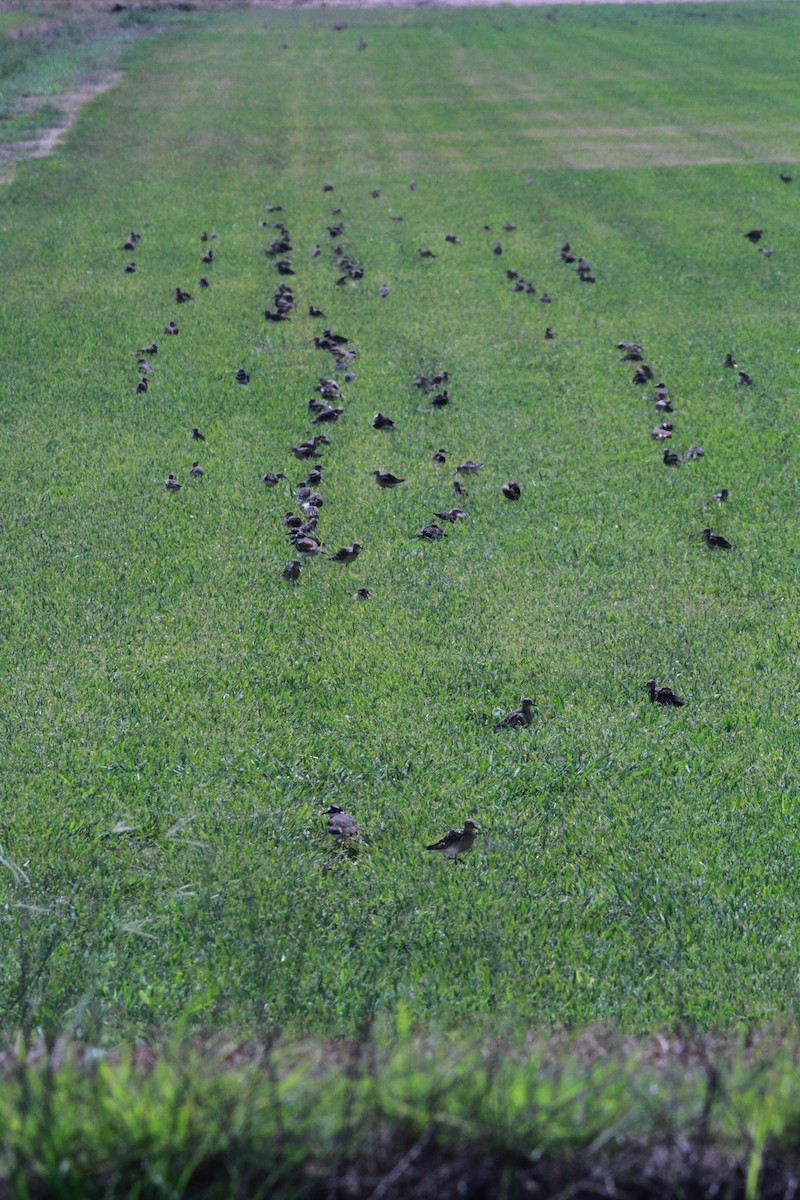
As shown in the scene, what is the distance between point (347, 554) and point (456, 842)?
99.1 inches

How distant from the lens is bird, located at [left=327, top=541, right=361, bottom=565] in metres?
6.61

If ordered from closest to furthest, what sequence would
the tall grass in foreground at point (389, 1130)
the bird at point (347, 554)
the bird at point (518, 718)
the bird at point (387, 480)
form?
the tall grass in foreground at point (389, 1130) < the bird at point (518, 718) < the bird at point (347, 554) < the bird at point (387, 480)

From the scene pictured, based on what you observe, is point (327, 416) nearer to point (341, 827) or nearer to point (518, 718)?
point (518, 718)

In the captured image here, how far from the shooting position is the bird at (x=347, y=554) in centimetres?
661

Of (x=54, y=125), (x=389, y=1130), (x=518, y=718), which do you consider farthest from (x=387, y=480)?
(x=54, y=125)

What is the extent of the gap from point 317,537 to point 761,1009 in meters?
3.92

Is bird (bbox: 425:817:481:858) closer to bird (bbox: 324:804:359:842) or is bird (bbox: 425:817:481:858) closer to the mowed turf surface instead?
the mowed turf surface

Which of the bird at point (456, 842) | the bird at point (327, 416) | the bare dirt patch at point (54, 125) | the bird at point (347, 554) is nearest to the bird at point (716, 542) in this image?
the bird at point (347, 554)

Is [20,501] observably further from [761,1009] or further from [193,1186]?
[193,1186]

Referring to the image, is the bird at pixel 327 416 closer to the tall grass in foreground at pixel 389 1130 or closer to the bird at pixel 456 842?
the bird at pixel 456 842

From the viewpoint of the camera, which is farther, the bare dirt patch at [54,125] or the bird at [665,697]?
the bare dirt patch at [54,125]

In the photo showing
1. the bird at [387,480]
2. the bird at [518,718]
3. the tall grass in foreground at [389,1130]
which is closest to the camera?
the tall grass in foreground at [389,1130]

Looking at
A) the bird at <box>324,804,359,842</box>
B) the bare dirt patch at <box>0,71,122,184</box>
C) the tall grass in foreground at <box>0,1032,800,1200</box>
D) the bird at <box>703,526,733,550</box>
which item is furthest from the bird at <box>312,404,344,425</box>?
the bare dirt patch at <box>0,71,122,184</box>

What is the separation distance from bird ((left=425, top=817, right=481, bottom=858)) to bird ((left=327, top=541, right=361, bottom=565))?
8.05 ft
